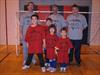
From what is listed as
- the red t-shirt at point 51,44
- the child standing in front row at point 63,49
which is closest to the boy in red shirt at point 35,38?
the red t-shirt at point 51,44

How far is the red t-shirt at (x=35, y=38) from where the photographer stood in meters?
6.05

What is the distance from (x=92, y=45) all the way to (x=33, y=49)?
539 centimetres

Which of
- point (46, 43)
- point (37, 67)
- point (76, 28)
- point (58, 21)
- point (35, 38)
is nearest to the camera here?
point (35, 38)

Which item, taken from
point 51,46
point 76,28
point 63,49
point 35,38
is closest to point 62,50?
point 63,49

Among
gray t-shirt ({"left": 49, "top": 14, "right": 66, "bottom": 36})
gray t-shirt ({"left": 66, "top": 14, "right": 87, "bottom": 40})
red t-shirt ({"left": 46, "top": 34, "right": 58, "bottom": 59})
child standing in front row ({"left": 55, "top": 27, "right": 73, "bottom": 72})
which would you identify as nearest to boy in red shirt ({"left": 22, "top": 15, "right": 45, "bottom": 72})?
red t-shirt ({"left": 46, "top": 34, "right": 58, "bottom": 59})

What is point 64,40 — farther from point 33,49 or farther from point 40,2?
point 40,2

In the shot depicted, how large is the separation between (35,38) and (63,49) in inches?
29.8

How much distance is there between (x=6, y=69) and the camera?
6.23 metres

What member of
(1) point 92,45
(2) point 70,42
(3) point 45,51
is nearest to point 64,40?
(2) point 70,42

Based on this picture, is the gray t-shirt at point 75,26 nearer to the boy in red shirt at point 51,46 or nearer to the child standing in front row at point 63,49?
the child standing in front row at point 63,49

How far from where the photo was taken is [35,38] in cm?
607

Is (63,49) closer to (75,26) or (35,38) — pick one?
→ (35,38)

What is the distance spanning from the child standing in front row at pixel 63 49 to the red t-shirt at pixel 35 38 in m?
0.44

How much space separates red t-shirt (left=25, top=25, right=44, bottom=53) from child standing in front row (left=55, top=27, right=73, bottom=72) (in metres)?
0.44
